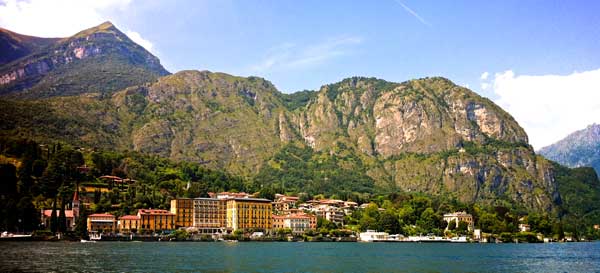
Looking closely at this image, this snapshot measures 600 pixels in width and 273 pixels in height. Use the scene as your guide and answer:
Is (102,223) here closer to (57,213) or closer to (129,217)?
(129,217)

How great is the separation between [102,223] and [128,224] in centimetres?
696

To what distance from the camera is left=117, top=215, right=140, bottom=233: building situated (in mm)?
190750

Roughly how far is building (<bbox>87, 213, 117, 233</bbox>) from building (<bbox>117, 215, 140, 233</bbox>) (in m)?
1.59

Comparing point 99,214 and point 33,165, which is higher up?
point 33,165

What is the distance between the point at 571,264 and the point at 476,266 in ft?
67.5

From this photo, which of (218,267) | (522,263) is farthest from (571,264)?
(218,267)

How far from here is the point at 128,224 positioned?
19225cm

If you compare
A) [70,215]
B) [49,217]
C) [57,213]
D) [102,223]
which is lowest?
[102,223]

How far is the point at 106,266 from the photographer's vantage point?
3474 inches

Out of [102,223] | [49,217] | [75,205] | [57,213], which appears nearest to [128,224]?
[102,223]

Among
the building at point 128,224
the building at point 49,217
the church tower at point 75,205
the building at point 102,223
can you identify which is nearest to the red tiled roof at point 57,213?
the building at point 49,217

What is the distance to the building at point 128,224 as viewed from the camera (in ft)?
626

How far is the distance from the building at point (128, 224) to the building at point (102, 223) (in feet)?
5.23

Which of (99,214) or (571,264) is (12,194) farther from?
(571,264)
